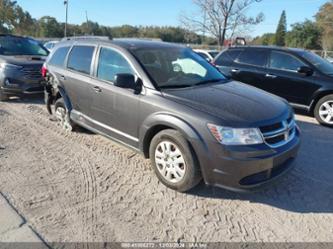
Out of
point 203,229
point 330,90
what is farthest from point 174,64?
point 330,90

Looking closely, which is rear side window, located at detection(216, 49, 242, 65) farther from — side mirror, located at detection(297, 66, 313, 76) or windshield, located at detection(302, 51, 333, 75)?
side mirror, located at detection(297, 66, 313, 76)

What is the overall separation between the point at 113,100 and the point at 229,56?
5.08 metres

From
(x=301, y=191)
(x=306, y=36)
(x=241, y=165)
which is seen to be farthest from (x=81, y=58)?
(x=306, y=36)

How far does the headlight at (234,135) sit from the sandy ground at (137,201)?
2.56ft

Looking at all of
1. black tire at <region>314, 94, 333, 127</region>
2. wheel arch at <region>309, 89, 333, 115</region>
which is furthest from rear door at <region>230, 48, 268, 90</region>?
black tire at <region>314, 94, 333, 127</region>

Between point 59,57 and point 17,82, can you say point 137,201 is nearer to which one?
point 59,57

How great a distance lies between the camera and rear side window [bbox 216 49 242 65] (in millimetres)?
7995

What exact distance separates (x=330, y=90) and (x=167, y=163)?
15.6ft

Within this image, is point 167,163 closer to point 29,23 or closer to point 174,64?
point 174,64

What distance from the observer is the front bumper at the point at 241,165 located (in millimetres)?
2924

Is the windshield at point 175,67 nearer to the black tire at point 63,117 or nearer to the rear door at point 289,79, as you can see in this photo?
the black tire at point 63,117

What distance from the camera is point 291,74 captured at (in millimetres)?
6883

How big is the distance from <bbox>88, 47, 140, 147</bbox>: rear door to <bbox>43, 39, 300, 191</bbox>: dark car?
1 centimetres

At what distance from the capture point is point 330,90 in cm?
633
